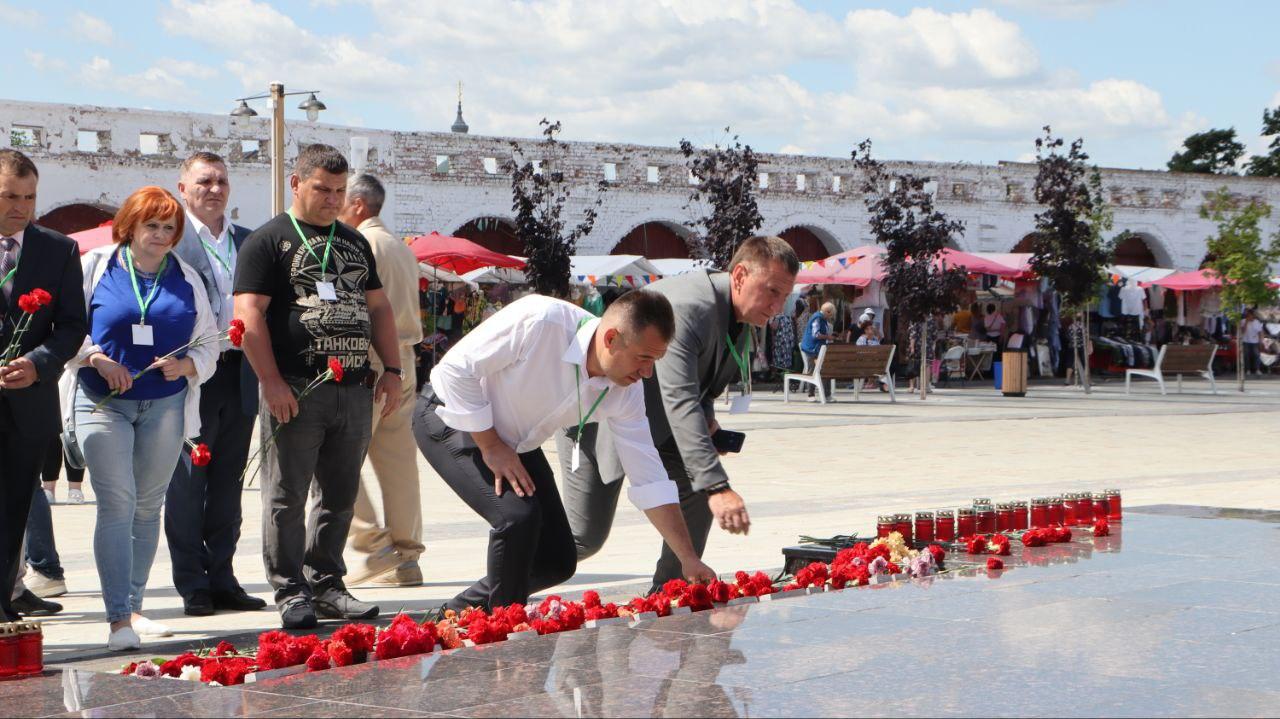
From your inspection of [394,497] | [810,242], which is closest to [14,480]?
[394,497]

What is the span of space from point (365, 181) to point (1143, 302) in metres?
28.8

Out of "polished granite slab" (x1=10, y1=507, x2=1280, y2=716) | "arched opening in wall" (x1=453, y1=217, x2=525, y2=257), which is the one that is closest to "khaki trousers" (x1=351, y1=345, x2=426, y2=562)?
"polished granite slab" (x1=10, y1=507, x2=1280, y2=716)

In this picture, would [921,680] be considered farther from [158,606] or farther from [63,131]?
[63,131]

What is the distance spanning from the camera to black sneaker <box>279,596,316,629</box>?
5766mm

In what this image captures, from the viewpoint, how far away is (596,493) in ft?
18.8

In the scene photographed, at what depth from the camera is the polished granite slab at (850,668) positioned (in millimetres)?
3744

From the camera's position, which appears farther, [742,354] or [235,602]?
[235,602]

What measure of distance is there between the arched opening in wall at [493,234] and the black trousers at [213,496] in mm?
22653

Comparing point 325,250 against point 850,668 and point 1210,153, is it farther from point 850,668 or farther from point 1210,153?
point 1210,153

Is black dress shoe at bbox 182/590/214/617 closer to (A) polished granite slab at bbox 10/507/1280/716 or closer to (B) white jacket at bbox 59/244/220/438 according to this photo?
(B) white jacket at bbox 59/244/220/438

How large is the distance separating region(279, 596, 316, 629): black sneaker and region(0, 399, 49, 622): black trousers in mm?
897

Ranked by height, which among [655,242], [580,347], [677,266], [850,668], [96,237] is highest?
[655,242]

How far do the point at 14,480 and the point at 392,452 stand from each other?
6.53 feet

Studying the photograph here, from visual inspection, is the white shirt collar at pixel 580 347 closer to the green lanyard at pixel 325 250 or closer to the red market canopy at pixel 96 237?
the green lanyard at pixel 325 250
